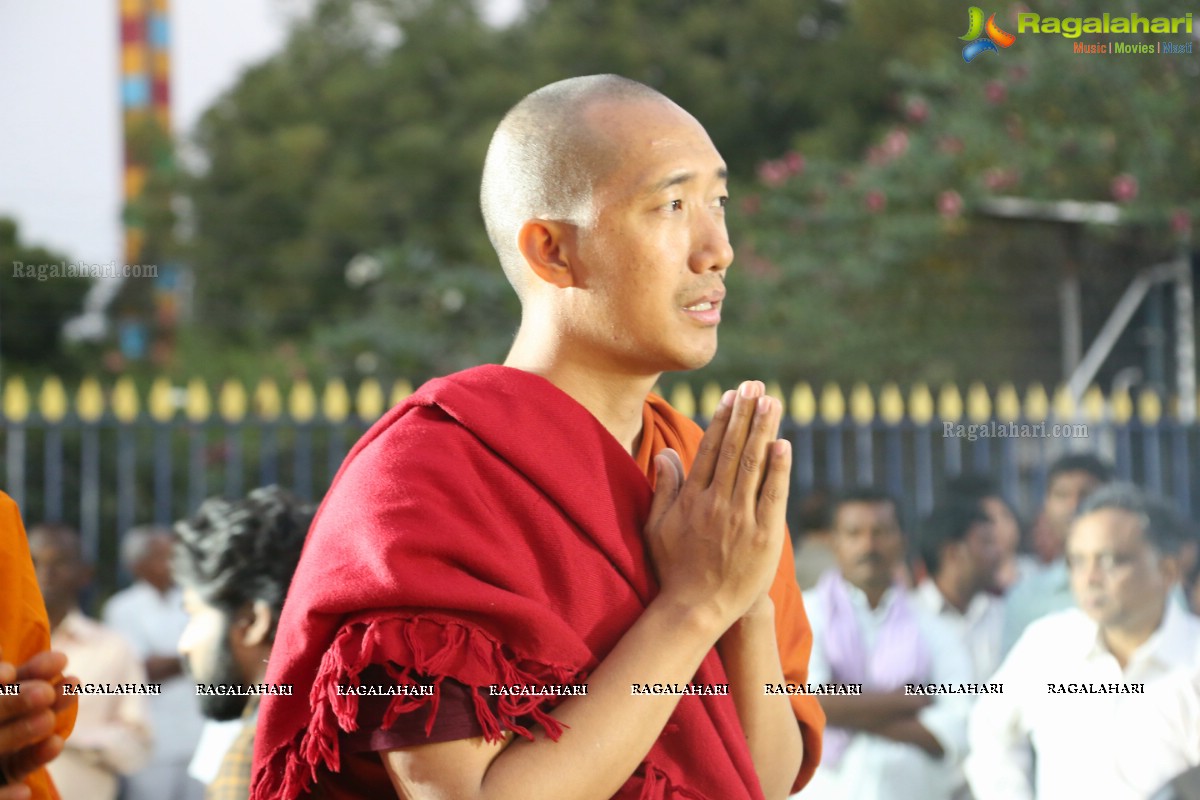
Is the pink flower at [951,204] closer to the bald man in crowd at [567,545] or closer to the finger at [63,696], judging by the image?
the bald man in crowd at [567,545]

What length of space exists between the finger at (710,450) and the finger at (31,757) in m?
0.97

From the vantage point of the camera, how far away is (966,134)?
34.9ft

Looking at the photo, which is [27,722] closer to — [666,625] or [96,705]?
[666,625]

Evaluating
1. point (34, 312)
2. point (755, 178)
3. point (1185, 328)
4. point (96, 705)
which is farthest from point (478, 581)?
point (755, 178)

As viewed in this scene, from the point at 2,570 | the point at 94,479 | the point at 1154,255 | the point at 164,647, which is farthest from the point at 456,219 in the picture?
the point at 2,570

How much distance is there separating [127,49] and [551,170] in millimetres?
18105

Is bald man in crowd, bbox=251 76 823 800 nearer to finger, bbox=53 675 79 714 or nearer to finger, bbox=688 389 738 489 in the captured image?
finger, bbox=688 389 738 489

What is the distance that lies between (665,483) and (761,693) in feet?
1.11

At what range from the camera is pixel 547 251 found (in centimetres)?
198

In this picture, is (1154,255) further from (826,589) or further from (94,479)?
(94,479)

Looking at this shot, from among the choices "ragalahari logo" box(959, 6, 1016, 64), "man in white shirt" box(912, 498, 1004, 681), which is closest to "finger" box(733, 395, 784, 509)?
"man in white shirt" box(912, 498, 1004, 681)

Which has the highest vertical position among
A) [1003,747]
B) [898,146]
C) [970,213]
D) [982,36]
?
[982,36]

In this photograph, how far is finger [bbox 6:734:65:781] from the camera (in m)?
1.95

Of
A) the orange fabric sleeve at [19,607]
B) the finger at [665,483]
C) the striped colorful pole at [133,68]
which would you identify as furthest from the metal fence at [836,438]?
the striped colorful pole at [133,68]
